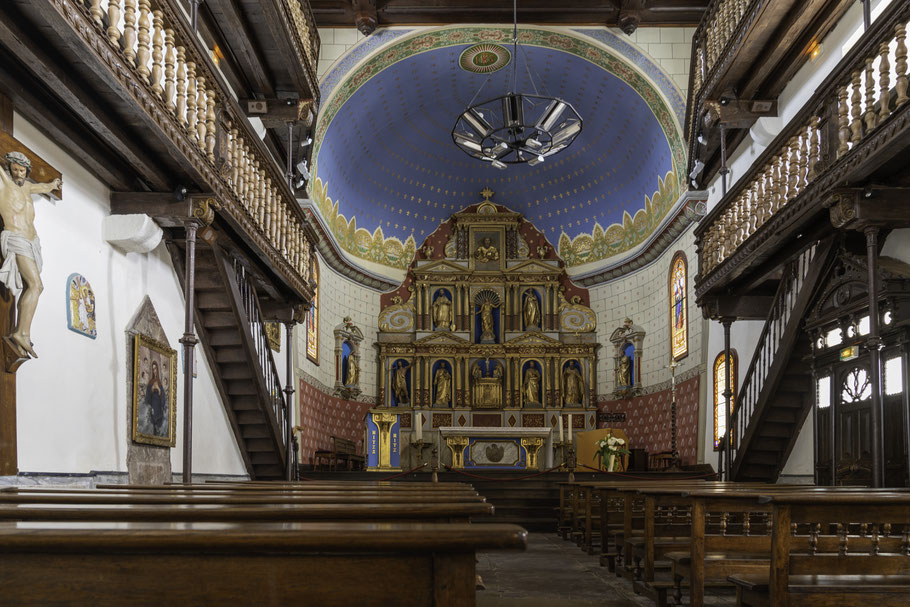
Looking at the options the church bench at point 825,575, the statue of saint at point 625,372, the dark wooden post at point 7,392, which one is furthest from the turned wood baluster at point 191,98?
the statue of saint at point 625,372

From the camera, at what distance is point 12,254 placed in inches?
237

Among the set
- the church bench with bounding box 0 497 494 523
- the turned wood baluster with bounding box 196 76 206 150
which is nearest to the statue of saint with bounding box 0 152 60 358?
the turned wood baluster with bounding box 196 76 206 150

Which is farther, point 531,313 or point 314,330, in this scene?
→ point 531,313

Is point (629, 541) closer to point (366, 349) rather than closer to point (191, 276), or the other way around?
point (191, 276)

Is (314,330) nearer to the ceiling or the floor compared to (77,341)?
nearer to the ceiling

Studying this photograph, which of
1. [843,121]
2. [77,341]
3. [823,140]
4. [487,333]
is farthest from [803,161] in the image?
[487,333]

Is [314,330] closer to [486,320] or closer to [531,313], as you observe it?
[486,320]

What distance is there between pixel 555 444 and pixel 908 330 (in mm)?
12104

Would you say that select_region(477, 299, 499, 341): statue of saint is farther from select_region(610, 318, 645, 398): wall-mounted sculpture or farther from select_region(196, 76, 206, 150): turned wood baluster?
select_region(196, 76, 206, 150): turned wood baluster

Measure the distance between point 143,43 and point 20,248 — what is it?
1.88 metres

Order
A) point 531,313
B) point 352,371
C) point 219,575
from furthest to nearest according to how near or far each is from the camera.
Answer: point 531,313 → point 352,371 → point 219,575

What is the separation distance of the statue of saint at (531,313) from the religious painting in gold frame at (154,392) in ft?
48.1

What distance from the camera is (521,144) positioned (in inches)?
564

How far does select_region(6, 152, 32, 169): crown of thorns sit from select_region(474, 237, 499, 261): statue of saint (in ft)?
59.4
